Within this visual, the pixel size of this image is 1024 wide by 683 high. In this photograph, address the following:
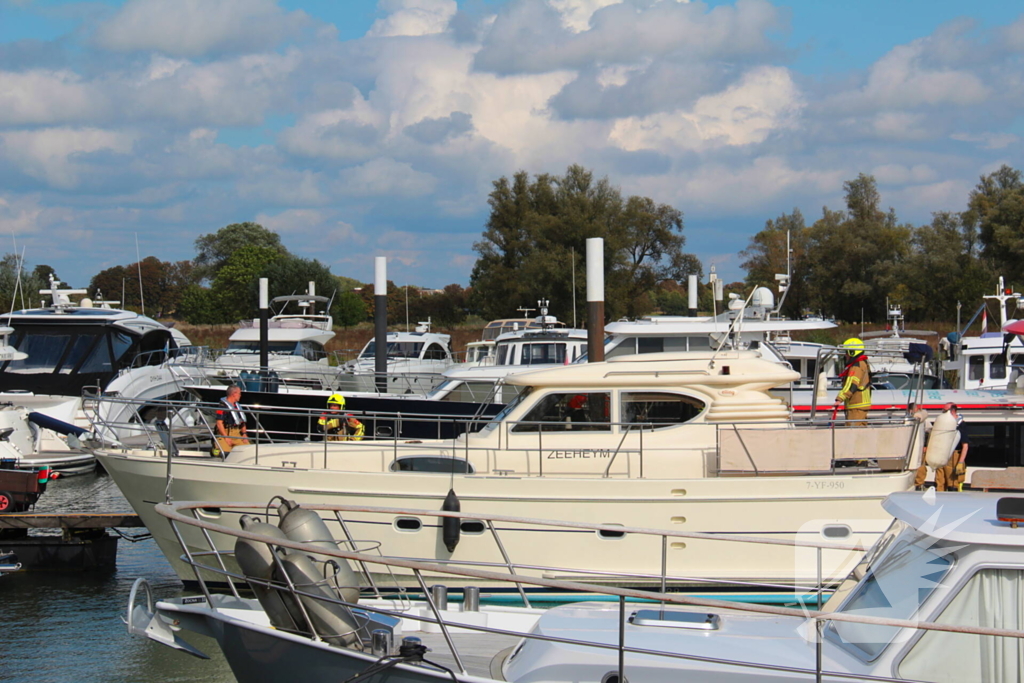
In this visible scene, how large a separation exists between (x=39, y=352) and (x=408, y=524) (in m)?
15.5

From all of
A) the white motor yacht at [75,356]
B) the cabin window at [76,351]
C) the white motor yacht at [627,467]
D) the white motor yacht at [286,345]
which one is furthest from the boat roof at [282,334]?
the white motor yacht at [627,467]

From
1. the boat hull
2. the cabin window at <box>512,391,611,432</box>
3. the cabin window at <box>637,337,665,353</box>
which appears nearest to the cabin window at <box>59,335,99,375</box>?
the cabin window at <box>637,337,665,353</box>

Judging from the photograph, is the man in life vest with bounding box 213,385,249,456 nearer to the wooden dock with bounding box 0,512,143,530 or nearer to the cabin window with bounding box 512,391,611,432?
the wooden dock with bounding box 0,512,143,530

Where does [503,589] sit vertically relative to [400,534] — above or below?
below

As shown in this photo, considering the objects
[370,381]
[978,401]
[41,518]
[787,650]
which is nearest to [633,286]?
[370,381]

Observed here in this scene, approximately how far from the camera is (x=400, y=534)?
9.05 meters

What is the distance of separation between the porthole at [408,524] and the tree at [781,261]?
39986 millimetres

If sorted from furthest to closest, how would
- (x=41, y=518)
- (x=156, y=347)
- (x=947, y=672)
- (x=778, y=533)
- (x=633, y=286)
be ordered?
(x=633, y=286)
(x=156, y=347)
(x=41, y=518)
(x=778, y=533)
(x=947, y=672)

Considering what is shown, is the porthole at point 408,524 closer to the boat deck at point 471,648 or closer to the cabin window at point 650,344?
the boat deck at point 471,648

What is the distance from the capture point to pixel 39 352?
21.2 metres

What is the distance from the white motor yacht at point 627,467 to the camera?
29.1 ft

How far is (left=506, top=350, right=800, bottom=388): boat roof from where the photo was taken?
9.49 meters

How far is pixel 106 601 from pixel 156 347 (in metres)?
A: 13.1

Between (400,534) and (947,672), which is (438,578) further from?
(947,672)
